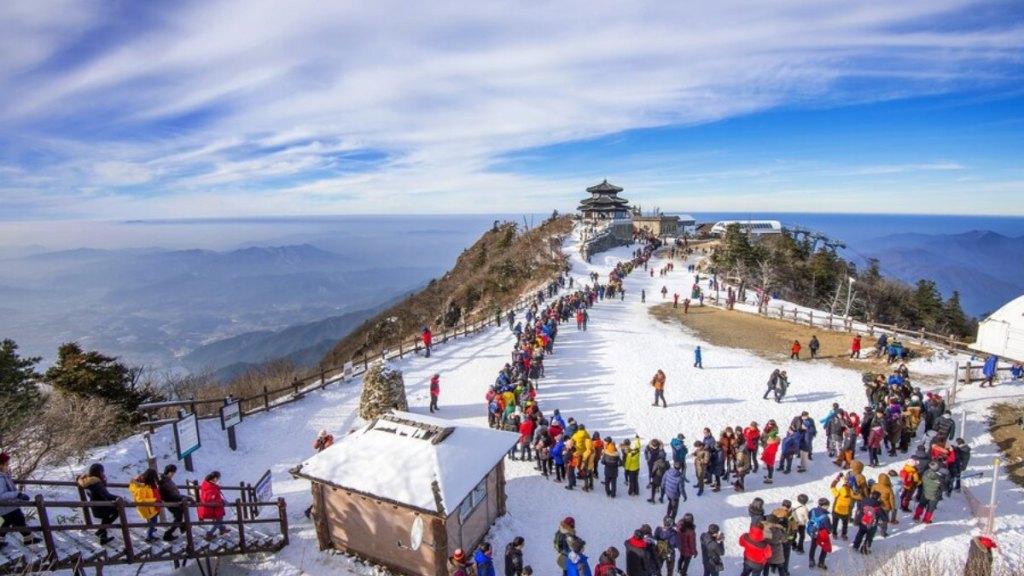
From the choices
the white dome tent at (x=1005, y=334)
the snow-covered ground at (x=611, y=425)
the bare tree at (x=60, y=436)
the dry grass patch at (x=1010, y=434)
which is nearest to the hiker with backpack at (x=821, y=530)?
the snow-covered ground at (x=611, y=425)

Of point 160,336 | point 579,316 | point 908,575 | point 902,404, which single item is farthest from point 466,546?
point 160,336

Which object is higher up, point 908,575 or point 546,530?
point 908,575

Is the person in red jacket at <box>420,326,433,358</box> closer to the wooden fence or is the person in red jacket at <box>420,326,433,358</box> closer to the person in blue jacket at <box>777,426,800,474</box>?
the wooden fence

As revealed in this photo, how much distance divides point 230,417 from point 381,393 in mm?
4126

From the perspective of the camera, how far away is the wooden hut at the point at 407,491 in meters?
8.61

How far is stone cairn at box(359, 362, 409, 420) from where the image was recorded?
1512 cm

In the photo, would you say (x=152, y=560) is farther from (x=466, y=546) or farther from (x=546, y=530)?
(x=546, y=530)

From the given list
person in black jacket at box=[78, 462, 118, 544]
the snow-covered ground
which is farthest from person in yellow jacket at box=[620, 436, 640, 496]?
person in black jacket at box=[78, 462, 118, 544]

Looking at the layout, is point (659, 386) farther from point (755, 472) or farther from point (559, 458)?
point (559, 458)

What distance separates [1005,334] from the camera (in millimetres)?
18250

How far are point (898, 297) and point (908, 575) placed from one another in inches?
2161

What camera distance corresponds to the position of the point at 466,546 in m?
9.37

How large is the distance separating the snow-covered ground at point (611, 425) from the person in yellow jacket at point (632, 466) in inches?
10.3

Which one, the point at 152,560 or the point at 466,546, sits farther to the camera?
the point at 466,546
